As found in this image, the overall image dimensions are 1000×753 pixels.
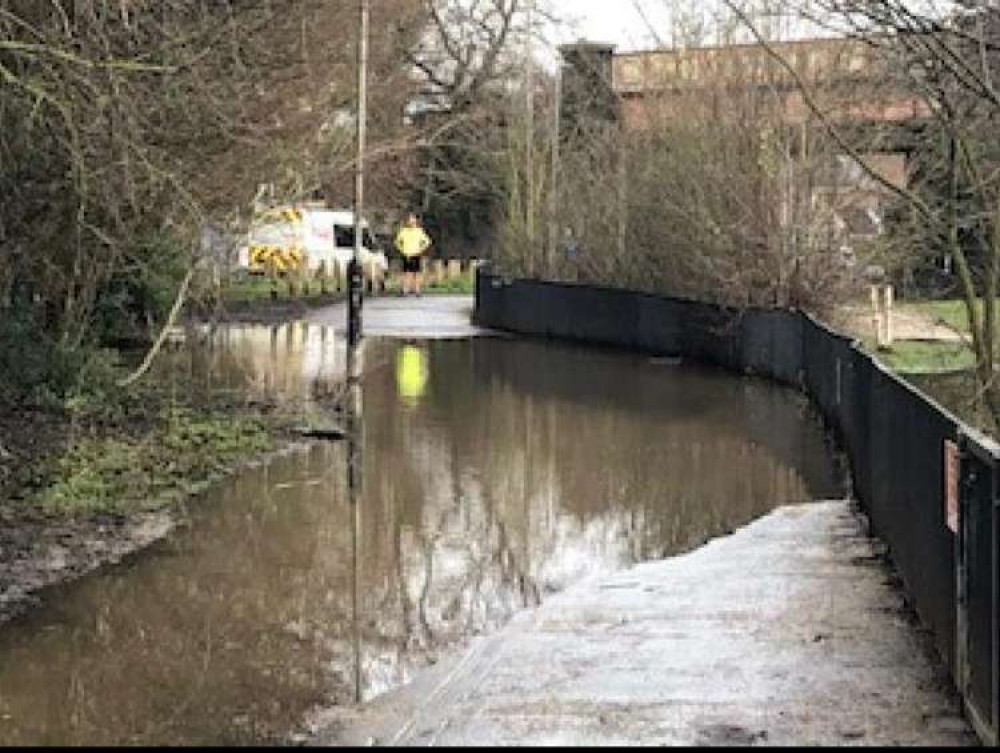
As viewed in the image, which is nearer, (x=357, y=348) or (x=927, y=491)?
(x=927, y=491)

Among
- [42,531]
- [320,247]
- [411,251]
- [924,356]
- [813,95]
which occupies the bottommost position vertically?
[42,531]

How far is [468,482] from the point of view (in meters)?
14.8

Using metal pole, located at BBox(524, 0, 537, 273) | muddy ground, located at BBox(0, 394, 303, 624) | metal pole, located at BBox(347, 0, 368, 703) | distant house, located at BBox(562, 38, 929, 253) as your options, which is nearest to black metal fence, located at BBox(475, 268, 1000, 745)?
distant house, located at BBox(562, 38, 929, 253)

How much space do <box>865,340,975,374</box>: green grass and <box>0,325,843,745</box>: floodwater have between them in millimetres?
2183

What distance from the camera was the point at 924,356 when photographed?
25062 mm

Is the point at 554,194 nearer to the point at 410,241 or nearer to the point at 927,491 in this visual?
the point at 410,241

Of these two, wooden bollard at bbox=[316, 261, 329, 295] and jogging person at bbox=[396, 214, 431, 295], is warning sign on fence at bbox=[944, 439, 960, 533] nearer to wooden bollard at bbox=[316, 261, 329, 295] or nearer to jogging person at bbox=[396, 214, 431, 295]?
wooden bollard at bbox=[316, 261, 329, 295]

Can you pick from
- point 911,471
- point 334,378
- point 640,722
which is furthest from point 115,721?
point 334,378

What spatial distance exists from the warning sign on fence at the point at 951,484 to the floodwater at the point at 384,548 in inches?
106

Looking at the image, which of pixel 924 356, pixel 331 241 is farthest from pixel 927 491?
pixel 331 241

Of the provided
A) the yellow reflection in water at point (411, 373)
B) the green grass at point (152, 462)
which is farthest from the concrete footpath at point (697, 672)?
the yellow reflection in water at point (411, 373)

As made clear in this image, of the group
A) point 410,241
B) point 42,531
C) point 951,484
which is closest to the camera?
point 951,484

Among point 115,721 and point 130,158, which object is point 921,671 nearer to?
point 115,721

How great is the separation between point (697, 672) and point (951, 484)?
1479mm
